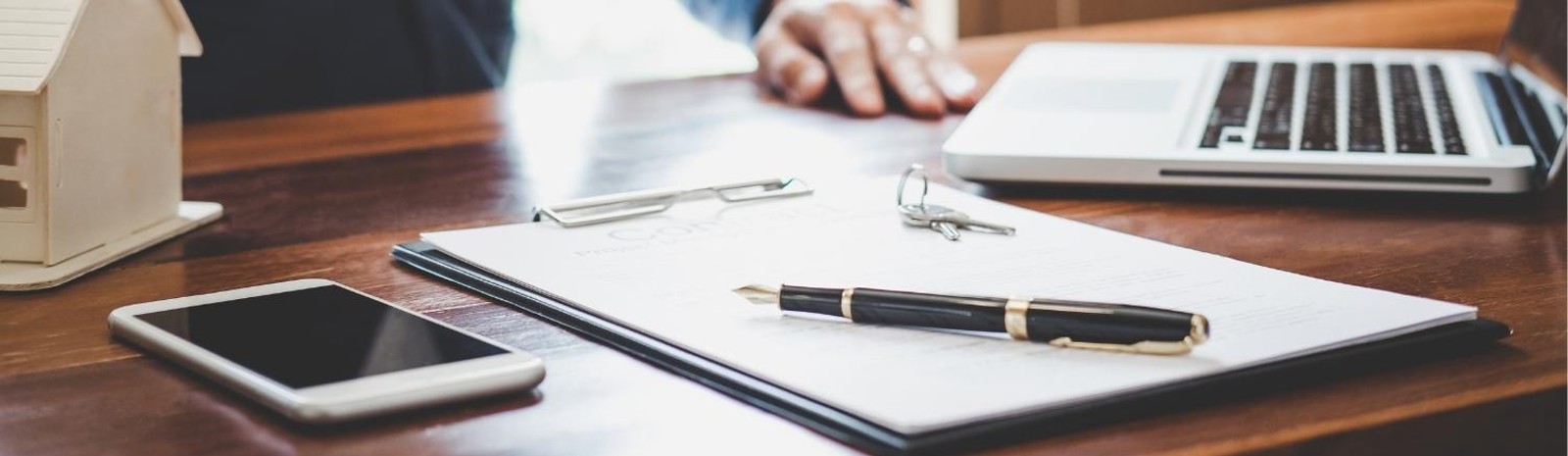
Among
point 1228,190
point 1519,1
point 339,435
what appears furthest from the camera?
point 1519,1

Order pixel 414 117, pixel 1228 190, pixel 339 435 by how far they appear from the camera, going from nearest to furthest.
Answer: pixel 339 435 → pixel 1228 190 → pixel 414 117

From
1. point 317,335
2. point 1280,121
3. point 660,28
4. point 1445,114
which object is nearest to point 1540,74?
point 1445,114

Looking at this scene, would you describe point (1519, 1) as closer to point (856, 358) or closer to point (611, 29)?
point (856, 358)

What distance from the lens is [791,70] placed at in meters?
1.20

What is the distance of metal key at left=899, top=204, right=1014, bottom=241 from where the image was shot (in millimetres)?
679

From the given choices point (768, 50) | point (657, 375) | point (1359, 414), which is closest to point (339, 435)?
point (657, 375)

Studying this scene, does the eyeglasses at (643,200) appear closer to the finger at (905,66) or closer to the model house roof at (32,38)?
the model house roof at (32,38)

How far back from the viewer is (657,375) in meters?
0.50

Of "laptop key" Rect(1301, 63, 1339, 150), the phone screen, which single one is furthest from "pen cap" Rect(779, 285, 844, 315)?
"laptop key" Rect(1301, 63, 1339, 150)

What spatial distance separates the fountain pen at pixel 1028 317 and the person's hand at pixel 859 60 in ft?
1.96

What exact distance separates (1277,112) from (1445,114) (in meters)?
0.11

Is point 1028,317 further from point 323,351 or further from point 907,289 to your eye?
point 323,351

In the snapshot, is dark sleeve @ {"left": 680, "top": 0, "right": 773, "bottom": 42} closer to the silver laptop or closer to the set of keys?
the silver laptop

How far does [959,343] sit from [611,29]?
213cm
